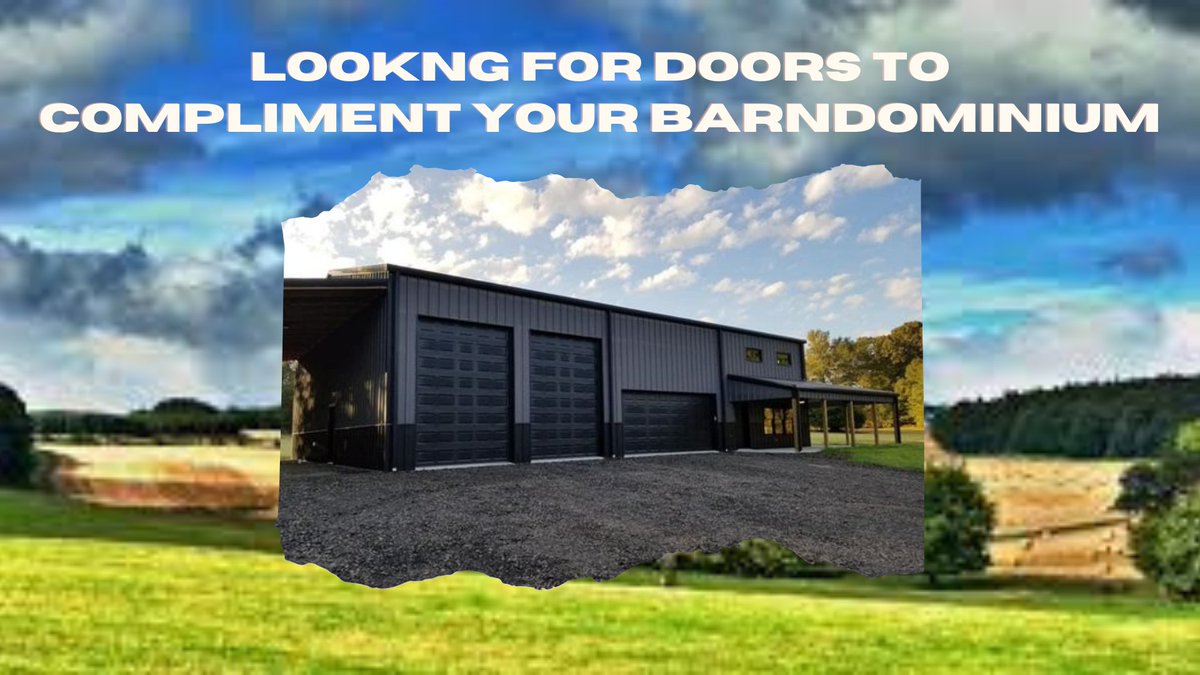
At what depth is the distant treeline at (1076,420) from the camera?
236 inches

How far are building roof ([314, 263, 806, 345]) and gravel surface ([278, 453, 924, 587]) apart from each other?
302 centimetres

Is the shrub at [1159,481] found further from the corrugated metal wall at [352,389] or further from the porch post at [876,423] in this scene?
the corrugated metal wall at [352,389]

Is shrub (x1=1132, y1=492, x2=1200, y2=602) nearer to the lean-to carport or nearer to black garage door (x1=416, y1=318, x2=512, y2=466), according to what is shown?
black garage door (x1=416, y1=318, x2=512, y2=466)

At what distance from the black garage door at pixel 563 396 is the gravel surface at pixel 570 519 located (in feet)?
7.79

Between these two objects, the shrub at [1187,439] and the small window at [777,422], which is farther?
the small window at [777,422]

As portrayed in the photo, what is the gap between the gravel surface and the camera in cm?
711

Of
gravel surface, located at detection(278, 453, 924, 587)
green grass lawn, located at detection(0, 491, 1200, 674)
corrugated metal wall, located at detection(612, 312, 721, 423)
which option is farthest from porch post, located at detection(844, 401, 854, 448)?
green grass lawn, located at detection(0, 491, 1200, 674)

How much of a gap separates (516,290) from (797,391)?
639cm

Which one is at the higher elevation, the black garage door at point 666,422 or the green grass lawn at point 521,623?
the black garage door at point 666,422

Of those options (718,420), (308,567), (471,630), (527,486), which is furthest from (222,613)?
(718,420)

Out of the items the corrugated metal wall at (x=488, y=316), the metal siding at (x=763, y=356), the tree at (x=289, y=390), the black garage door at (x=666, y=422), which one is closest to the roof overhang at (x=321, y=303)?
the corrugated metal wall at (x=488, y=316)

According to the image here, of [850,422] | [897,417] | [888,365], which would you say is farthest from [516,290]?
[897,417]

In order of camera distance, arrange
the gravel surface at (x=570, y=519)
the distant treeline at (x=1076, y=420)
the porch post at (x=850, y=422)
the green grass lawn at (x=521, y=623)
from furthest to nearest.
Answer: the porch post at (x=850, y=422) < the gravel surface at (x=570, y=519) < the distant treeline at (x=1076, y=420) < the green grass lawn at (x=521, y=623)

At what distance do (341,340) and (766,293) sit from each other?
325 inches
